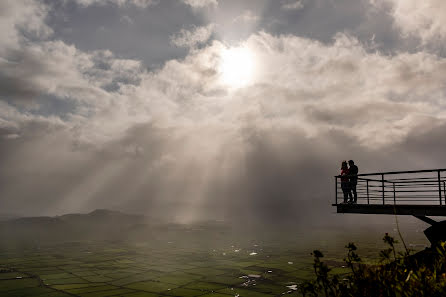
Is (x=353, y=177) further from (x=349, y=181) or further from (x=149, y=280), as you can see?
(x=149, y=280)

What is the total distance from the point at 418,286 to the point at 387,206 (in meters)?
11.6

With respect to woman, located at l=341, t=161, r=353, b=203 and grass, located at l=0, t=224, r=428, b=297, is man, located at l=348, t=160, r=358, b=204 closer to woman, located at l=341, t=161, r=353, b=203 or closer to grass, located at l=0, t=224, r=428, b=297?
woman, located at l=341, t=161, r=353, b=203

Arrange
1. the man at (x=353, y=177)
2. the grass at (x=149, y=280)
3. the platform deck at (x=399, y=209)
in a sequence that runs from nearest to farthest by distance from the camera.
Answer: the platform deck at (x=399, y=209), the man at (x=353, y=177), the grass at (x=149, y=280)

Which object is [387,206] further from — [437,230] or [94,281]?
[94,281]

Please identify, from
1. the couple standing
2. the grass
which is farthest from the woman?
the grass

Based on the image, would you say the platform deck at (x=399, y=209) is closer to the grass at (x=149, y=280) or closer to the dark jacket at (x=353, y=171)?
the dark jacket at (x=353, y=171)

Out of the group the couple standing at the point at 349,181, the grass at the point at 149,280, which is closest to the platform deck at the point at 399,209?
the couple standing at the point at 349,181

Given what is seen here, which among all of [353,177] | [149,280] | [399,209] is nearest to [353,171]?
[353,177]

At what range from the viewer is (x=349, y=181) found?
17062 millimetres

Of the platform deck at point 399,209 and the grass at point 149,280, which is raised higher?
the platform deck at point 399,209

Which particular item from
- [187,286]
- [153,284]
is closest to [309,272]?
[187,286]

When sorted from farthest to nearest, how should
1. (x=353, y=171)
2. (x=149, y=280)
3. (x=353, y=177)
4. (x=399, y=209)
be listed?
(x=149, y=280) → (x=353, y=171) → (x=353, y=177) → (x=399, y=209)

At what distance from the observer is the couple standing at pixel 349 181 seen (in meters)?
17.0

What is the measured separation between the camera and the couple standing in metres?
17.0
